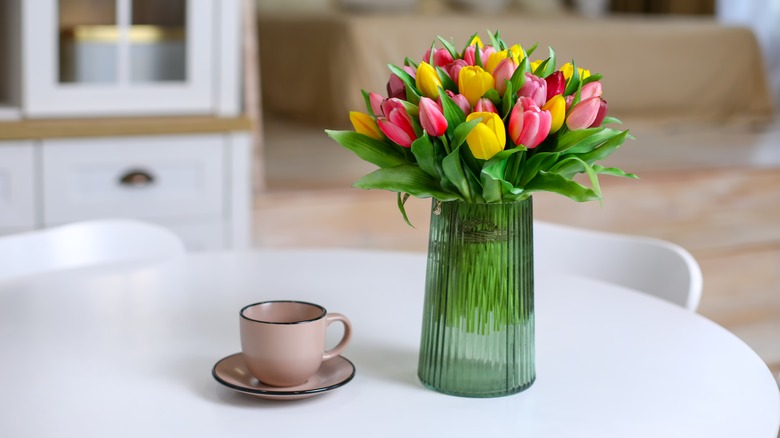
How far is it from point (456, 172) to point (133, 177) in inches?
65.6

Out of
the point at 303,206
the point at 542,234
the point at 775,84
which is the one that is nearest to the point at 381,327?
the point at 542,234

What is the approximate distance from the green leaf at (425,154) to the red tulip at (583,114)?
0.12m

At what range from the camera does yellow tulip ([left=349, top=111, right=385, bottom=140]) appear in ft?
3.00

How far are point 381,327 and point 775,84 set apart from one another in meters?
5.50

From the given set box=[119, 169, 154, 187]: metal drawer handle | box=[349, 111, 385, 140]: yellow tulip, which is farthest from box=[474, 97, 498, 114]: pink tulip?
box=[119, 169, 154, 187]: metal drawer handle

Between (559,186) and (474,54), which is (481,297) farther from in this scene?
(474,54)

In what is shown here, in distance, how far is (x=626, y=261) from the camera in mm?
1603

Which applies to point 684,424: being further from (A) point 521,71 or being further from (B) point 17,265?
(B) point 17,265

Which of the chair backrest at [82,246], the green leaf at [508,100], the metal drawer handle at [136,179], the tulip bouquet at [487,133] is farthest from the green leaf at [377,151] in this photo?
the metal drawer handle at [136,179]

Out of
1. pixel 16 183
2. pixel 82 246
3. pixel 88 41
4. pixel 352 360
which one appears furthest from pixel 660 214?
pixel 352 360

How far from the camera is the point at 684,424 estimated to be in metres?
0.88

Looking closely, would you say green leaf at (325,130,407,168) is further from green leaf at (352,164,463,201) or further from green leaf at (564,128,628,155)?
green leaf at (564,128,628,155)

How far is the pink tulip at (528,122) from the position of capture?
2.79ft

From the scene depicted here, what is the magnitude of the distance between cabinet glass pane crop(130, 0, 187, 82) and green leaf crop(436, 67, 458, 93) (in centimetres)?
166
